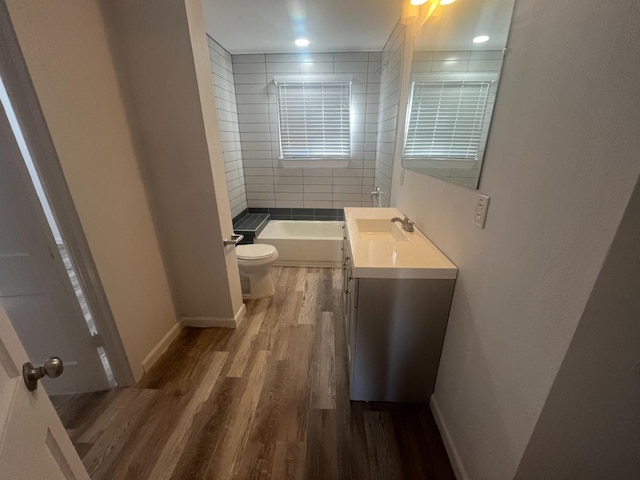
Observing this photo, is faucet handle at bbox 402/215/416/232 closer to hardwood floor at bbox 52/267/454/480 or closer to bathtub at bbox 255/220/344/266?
hardwood floor at bbox 52/267/454/480

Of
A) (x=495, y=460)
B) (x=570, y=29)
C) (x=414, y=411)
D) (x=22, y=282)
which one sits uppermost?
(x=570, y=29)

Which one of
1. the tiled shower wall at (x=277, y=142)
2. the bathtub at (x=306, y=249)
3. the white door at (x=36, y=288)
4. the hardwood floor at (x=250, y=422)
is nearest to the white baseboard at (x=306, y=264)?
the bathtub at (x=306, y=249)

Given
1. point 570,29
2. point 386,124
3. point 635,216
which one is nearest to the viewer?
point 635,216

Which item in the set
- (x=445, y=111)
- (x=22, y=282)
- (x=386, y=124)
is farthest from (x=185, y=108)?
(x=386, y=124)

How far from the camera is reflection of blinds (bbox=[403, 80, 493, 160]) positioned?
104 centimetres

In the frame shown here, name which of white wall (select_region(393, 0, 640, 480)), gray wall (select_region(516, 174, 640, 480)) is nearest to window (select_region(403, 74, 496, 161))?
white wall (select_region(393, 0, 640, 480))

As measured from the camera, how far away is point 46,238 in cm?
113

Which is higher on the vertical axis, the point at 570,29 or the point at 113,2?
the point at 113,2

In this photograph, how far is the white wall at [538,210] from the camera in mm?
510

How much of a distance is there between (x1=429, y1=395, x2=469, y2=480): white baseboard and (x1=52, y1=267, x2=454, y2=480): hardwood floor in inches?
1.3

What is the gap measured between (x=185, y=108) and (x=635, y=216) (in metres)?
1.82

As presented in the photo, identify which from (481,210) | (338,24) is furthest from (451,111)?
(338,24)

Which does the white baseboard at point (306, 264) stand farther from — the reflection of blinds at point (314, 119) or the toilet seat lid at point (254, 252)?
the reflection of blinds at point (314, 119)

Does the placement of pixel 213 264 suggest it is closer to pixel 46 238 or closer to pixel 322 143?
pixel 46 238
